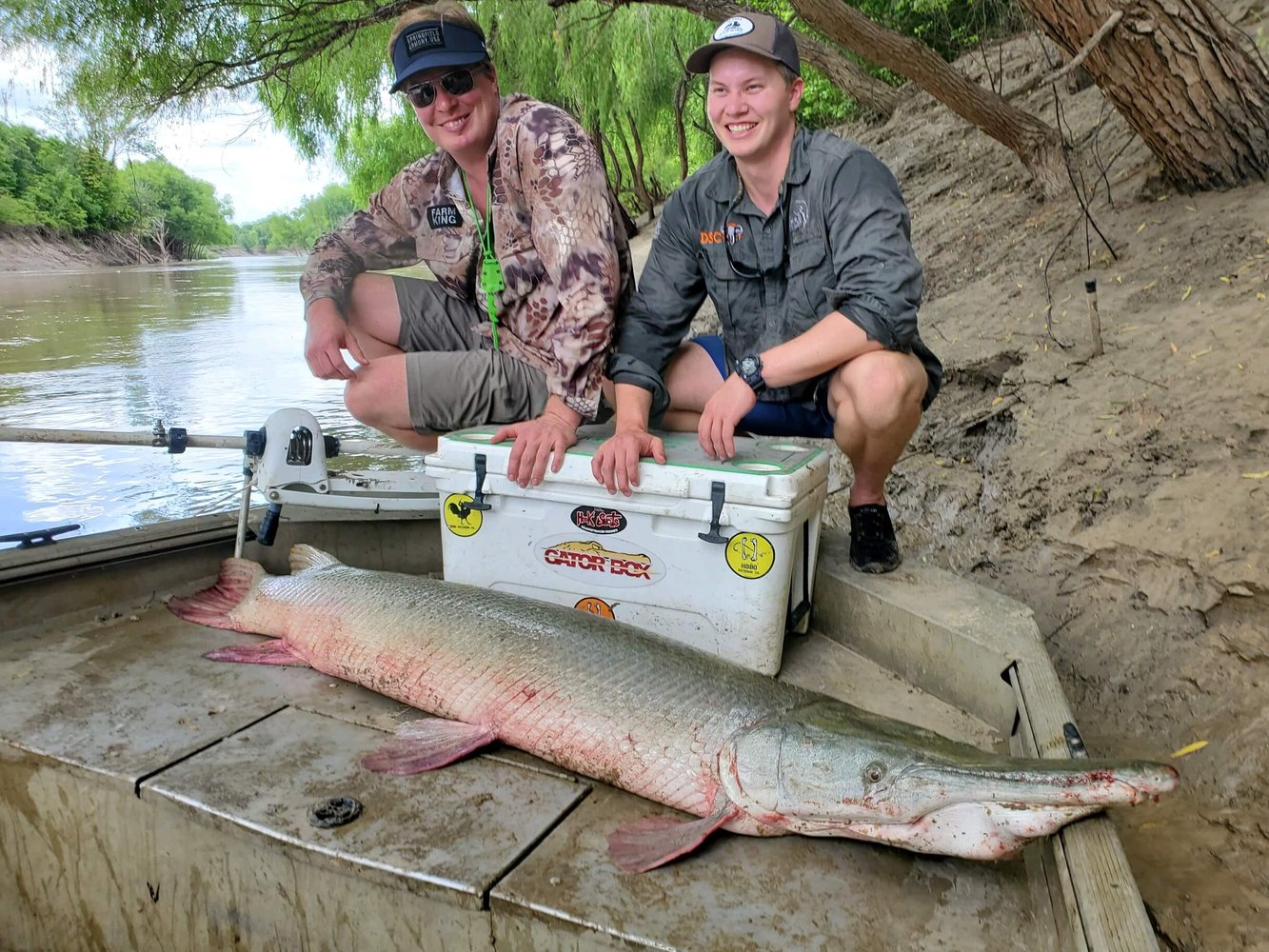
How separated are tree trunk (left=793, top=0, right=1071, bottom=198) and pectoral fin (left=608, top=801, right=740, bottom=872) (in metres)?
5.62

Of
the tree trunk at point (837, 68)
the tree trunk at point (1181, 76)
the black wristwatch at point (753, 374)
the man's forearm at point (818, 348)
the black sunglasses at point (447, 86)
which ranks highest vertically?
the tree trunk at point (837, 68)

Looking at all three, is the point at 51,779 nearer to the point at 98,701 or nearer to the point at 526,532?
the point at 98,701

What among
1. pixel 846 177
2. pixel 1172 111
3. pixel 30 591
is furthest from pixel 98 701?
pixel 1172 111

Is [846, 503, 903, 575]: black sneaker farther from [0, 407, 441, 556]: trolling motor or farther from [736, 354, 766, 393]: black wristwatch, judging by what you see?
[0, 407, 441, 556]: trolling motor

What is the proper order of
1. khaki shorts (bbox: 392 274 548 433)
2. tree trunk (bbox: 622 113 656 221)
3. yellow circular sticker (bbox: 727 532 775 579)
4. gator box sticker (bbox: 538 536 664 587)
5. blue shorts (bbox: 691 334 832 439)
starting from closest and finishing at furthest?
yellow circular sticker (bbox: 727 532 775 579) < gator box sticker (bbox: 538 536 664 587) < blue shorts (bbox: 691 334 832 439) < khaki shorts (bbox: 392 274 548 433) < tree trunk (bbox: 622 113 656 221)

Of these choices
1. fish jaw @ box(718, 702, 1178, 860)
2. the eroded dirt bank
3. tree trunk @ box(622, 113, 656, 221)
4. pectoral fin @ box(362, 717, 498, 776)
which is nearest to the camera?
fish jaw @ box(718, 702, 1178, 860)

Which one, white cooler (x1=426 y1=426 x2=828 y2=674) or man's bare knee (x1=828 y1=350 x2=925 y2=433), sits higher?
man's bare knee (x1=828 y1=350 x2=925 y2=433)

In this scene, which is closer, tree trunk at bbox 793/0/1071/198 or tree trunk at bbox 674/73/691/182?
tree trunk at bbox 793/0/1071/198

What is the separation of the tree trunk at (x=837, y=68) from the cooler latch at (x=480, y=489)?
585 centimetres

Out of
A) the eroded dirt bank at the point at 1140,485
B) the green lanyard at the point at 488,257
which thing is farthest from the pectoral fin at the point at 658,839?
the green lanyard at the point at 488,257

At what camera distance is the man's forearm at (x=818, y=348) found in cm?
259

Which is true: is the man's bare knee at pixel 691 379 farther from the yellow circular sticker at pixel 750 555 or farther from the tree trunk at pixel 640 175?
the tree trunk at pixel 640 175

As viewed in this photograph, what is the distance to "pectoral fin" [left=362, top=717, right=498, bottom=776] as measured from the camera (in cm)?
208

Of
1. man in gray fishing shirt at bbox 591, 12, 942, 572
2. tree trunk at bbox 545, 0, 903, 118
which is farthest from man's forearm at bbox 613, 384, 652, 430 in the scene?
tree trunk at bbox 545, 0, 903, 118
